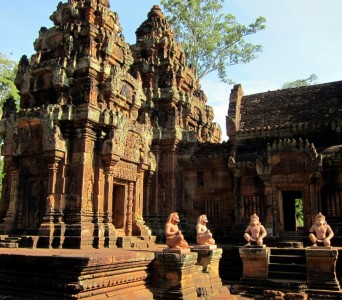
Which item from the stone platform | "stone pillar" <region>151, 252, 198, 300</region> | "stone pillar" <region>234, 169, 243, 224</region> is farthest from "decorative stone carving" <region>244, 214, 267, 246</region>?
"stone pillar" <region>234, 169, 243, 224</region>

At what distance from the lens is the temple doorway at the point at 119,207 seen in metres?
13.0

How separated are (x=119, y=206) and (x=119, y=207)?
4 cm

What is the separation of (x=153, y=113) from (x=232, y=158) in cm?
429

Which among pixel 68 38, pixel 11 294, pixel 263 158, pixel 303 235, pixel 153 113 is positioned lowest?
pixel 11 294

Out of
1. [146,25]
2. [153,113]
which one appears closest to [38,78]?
[153,113]

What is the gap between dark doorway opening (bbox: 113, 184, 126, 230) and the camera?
42.7 ft

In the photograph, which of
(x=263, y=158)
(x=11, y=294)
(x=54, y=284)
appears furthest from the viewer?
(x=263, y=158)

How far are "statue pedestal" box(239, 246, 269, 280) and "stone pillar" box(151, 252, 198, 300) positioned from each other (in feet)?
8.92

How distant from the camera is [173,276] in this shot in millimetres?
7512

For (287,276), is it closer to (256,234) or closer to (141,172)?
(256,234)

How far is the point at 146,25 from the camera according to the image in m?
18.8

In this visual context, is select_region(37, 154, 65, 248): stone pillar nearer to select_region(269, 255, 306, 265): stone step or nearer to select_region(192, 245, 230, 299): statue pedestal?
select_region(192, 245, 230, 299): statue pedestal

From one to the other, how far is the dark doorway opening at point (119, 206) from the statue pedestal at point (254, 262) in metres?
4.69

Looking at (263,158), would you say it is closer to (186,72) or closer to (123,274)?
(186,72)
